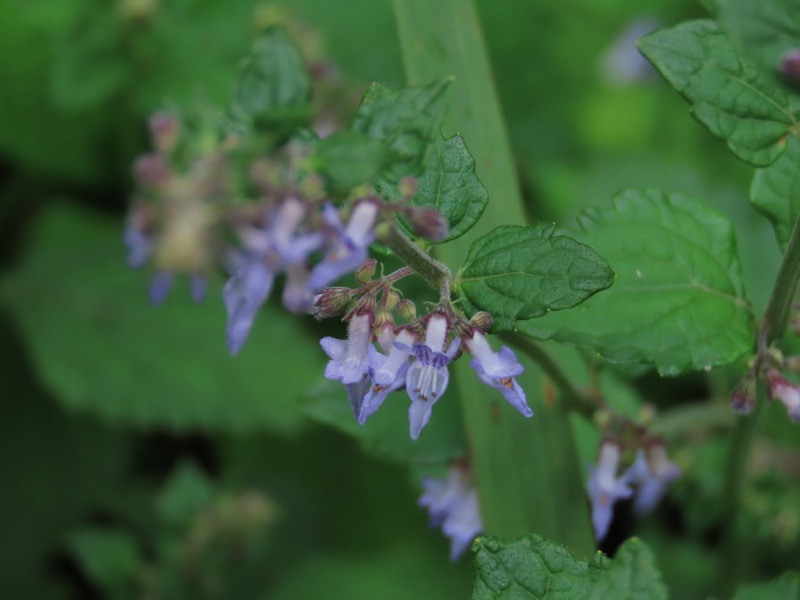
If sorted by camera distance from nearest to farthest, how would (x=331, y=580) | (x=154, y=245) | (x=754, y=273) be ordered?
(x=154, y=245) → (x=331, y=580) → (x=754, y=273)

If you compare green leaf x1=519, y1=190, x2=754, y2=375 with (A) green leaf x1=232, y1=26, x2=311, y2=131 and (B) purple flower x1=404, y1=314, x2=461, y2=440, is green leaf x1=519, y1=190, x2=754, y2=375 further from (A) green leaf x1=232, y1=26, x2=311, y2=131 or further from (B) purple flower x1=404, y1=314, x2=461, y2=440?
(A) green leaf x1=232, y1=26, x2=311, y2=131

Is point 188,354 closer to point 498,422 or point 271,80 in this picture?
point 498,422

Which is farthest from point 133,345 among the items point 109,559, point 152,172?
point 152,172

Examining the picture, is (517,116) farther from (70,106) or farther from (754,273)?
(70,106)

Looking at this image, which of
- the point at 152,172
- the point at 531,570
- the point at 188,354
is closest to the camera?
the point at 152,172

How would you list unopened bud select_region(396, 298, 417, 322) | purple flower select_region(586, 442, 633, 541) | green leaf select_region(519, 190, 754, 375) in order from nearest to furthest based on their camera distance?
unopened bud select_region(396, 298, 417, 322), green leaf select_region(519, 190, 754, 375), purple flower select_region(586, 442, 633, 541)

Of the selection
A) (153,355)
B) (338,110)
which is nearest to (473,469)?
(338,110)

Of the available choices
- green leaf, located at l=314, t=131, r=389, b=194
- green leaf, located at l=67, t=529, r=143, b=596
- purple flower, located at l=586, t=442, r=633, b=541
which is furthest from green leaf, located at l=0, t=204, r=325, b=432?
green leaf, located at l=314, t=131, r=389, b=194
